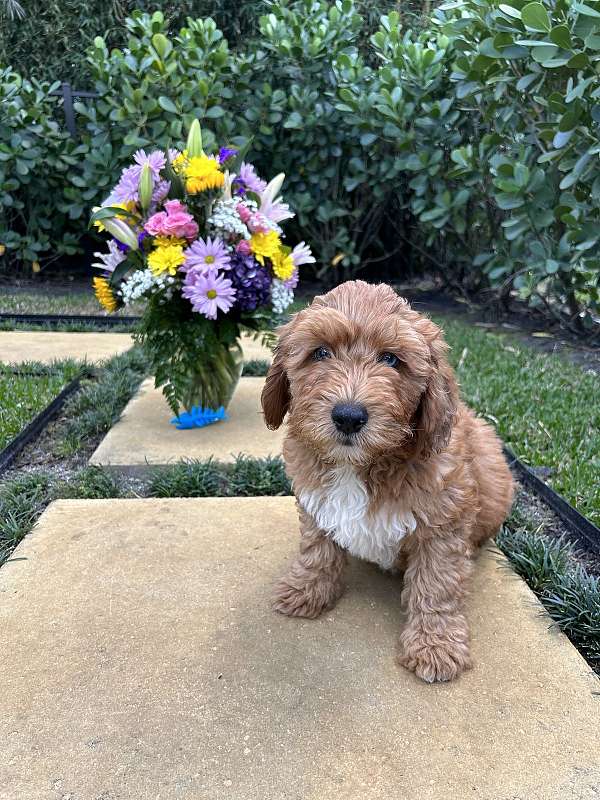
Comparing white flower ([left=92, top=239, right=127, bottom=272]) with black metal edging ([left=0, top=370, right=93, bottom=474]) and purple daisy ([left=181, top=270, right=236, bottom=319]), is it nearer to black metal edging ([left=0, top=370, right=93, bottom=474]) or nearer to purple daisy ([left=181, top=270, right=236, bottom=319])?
purple daisy ([left=181, top=270, right=236, bottom=319])

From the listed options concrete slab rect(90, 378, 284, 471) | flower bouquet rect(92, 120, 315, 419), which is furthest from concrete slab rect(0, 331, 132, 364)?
flower bouquet rect(92, 120, 315, 419)

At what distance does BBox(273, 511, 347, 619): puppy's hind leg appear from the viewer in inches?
110

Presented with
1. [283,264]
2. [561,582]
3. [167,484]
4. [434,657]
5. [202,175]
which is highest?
[202,175]

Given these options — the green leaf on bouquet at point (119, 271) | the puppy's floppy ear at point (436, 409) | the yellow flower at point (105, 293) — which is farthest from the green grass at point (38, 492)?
the puppy's floppy ear at point (436, 409)

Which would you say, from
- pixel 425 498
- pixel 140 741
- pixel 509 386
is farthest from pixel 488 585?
pixel 509 386

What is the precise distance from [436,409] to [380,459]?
11.2 inches

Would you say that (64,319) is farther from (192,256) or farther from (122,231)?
(192,256)

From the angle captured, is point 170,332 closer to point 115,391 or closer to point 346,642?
point 115,391

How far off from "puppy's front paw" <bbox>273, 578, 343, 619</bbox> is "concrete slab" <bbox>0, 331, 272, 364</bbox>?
3.81m

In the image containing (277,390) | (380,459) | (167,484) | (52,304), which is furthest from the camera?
(52,304)

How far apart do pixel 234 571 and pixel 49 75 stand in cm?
1057

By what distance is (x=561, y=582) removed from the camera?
9.61 feet

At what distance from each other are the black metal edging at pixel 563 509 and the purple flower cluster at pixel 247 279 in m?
1.98

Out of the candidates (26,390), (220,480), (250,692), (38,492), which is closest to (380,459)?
(250,692)
